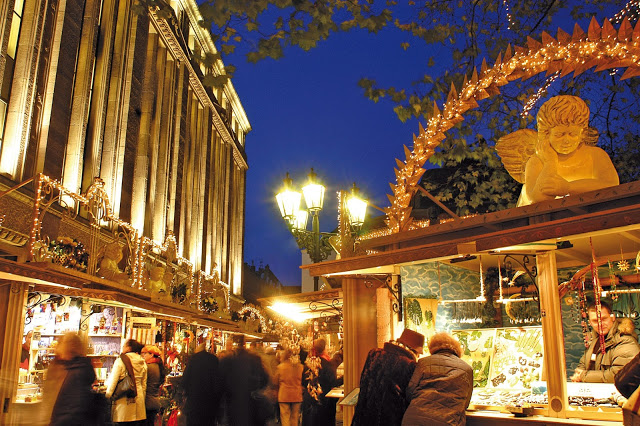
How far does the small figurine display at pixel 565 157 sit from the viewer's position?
5.40 m

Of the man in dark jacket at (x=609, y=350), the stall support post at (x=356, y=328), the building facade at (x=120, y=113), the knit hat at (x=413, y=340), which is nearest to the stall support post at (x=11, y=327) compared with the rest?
the building facade at (x=120, y=113)

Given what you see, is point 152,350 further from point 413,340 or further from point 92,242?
point 413,340

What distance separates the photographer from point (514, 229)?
513 cm

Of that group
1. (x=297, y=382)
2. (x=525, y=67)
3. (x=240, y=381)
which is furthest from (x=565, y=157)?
(x=297, y=382)

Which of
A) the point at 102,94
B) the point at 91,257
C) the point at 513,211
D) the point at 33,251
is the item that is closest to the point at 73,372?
the point at 33,251

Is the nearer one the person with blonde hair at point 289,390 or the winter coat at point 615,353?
the winter coat at point 615,353

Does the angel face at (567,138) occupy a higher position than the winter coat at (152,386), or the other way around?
the angel face at (567,138)

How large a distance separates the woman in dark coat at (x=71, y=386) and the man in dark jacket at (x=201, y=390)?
71.5 inches

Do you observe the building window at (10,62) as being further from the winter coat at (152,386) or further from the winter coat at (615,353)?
the winter coat at (615,353)

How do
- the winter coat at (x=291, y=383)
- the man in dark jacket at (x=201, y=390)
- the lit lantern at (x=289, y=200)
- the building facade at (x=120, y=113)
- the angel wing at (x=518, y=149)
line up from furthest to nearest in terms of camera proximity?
1. the building facade at (x=120, y=113)
2. the lit lantern at (x=289, y=200)
3. the winter coat at (x=291, y=383)
4. the man in dark jacket at (x=201, y=390)
5. the angel wing at (x=518, y=149)

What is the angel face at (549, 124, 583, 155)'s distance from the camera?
18.4 feet

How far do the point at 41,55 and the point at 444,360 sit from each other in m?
13.0

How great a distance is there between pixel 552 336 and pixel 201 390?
5223mm

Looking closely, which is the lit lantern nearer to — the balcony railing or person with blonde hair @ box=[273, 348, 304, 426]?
person with blonde hair @ box=[273, 348, 304, 426]
